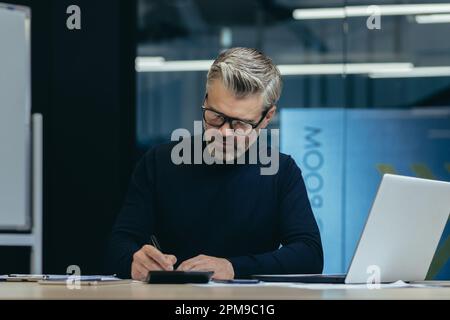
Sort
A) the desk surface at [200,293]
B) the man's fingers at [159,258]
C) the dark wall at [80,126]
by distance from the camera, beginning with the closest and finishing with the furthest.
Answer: the desk surface at [200,293] < the man's fingers at [159,258] < the dark wall at [80,126]

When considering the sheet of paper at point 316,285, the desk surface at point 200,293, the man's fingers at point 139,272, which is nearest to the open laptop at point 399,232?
the sheet of paper at point 316,285

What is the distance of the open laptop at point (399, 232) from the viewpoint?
2455 millimetres

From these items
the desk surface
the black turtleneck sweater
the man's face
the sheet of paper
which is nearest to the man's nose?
the man's face

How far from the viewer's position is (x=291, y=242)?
3.00 metres

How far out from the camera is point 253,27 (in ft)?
18.3

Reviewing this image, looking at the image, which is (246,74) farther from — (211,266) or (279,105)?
(279,105)

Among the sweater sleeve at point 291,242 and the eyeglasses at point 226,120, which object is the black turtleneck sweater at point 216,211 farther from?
the eyeglasses at point 226,120

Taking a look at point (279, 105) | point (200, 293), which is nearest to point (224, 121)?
point (200, 293)

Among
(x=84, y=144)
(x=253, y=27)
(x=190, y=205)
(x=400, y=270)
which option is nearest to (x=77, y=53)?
(x=84, y=144)

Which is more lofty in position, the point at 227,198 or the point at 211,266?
the point at 227,198

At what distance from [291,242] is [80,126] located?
2.65 meters

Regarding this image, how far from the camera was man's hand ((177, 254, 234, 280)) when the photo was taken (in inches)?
102

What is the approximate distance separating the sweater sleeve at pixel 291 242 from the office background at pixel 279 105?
2.26 meters
